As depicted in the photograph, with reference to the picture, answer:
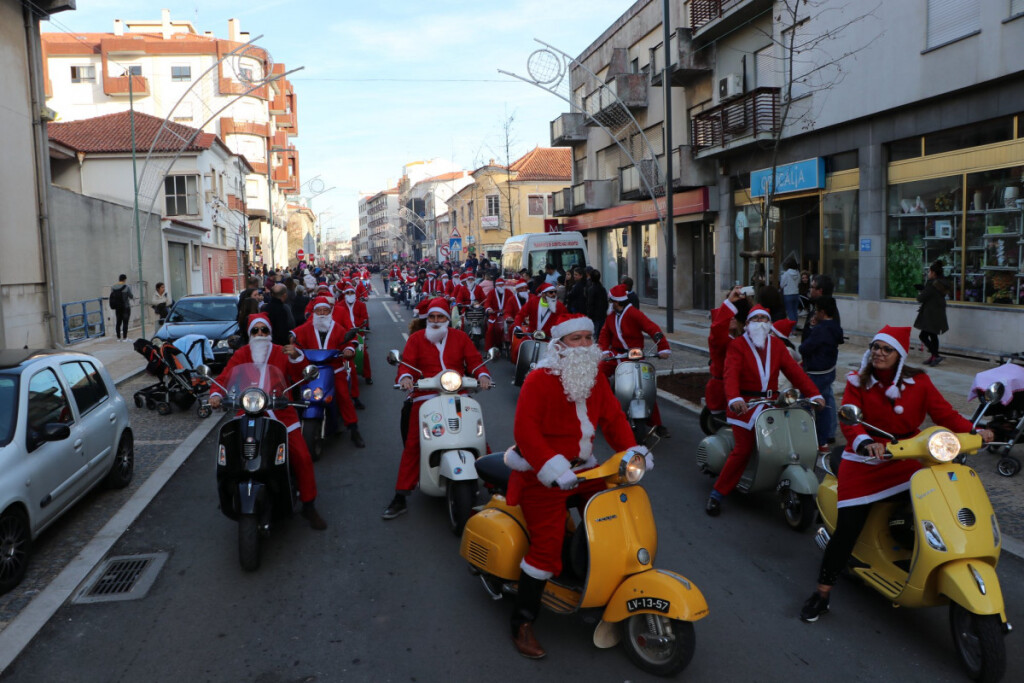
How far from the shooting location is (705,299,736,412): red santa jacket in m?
7.74

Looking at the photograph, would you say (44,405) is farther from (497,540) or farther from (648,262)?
(648,262)

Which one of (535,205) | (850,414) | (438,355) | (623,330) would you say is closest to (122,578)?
(438,355)

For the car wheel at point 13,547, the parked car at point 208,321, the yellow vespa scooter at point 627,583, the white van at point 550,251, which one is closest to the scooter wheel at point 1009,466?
the yellow vespa scooter at point 627,583

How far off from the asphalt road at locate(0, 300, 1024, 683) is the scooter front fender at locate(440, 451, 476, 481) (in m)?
0.50

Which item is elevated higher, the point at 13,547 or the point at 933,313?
the point at 933,313

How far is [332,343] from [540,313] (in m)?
4.00

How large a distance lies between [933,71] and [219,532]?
14427 mm

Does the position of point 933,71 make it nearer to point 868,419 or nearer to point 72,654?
point 868,419

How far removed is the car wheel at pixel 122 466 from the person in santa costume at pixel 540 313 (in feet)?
18.6

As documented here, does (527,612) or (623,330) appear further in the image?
(623,330)

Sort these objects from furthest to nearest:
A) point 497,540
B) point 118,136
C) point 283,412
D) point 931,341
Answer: point 118,136 → point 931,341 → point 283,412 → point 497,540

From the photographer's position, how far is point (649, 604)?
153 inches

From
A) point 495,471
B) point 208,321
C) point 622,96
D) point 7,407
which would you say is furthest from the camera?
point 622,96

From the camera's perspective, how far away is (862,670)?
4113 millimetres
